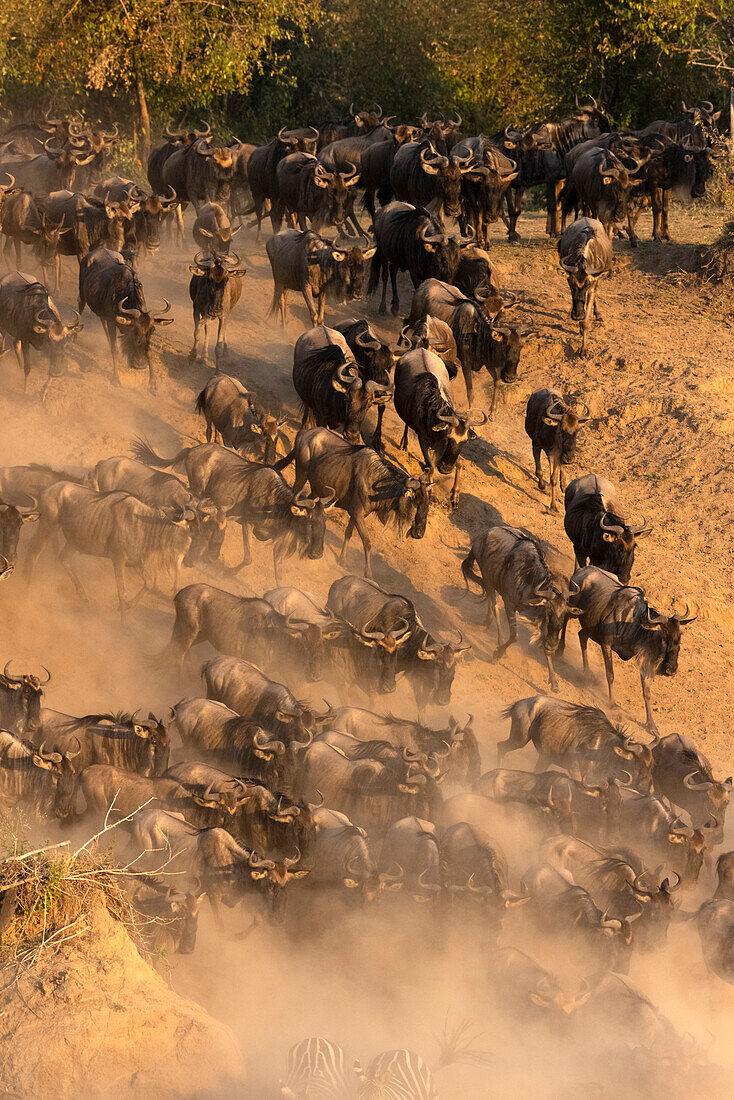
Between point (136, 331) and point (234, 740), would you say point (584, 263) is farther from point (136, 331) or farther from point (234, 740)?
point (234, 740)

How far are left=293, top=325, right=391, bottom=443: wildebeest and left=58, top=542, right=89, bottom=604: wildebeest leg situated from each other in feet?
15.1

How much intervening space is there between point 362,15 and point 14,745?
33563mm

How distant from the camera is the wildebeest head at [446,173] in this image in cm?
2358

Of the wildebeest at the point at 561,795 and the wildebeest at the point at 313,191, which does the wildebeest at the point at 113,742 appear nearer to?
the wildebeest at the point at 561,795

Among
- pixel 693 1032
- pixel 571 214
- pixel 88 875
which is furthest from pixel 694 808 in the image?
pixel 571 214

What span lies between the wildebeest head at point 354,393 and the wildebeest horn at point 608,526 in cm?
380

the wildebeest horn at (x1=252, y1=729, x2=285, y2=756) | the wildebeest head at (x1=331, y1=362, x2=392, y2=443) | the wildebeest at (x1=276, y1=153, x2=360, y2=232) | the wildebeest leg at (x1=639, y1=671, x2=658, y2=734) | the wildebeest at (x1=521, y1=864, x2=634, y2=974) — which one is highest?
the wildebeest at (x1=276, y1=153, x2=360, y2=232)

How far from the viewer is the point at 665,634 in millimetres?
15586

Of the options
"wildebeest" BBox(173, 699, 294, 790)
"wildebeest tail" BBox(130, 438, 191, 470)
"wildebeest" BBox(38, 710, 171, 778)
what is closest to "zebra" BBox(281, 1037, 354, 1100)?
"wildebeest" BBox(173, 699, 294, 790)

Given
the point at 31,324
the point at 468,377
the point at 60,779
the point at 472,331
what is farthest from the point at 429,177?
the point at 60,779

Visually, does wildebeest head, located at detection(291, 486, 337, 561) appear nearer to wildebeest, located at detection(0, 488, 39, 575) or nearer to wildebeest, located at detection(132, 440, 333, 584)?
wildebeest, located at detection(132, 440, 333, 584)

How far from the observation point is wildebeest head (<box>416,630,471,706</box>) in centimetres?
1481

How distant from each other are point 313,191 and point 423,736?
44.2 feet

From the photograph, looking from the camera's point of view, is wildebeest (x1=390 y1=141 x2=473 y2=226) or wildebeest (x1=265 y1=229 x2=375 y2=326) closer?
wildebeest (x1=265 y1=229 x2=375 y2=326)
